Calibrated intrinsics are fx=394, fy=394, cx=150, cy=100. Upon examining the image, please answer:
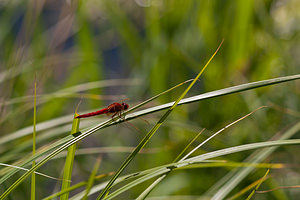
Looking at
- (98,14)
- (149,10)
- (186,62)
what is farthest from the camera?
(98,14)

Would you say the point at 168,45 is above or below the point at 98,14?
below

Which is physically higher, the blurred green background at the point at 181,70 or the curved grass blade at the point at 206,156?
the blurred green background at the point at 181,70

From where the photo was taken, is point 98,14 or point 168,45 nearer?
point 168,45

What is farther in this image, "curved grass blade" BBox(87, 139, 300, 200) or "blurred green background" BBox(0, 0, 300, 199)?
"blurred green background" BBox(0, 0, 300, 199)

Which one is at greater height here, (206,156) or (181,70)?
(181,70)

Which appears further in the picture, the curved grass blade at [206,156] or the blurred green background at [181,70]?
the blurred green background at [181,70]

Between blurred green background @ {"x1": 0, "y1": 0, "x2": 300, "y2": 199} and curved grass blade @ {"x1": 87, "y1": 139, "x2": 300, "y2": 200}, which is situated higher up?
blurred green background @ {"x1": 0, "y1": 0, "x2": 300, "y2": 199}

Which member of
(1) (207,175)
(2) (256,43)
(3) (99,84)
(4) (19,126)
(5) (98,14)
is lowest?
(1) (207,175)

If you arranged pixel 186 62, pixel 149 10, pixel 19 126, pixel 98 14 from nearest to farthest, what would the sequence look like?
1. pixel 19 126
2. pixel 186 62
3. pixel 149 10
4. pixel 98 14

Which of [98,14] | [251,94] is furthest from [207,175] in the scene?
[98,14]

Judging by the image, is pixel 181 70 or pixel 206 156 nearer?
pixel 206 156

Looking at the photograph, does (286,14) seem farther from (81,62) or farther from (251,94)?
(81,62)
